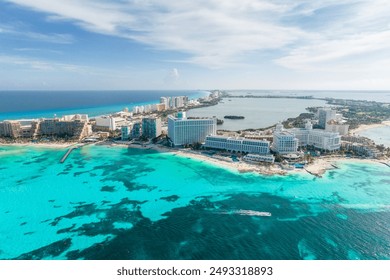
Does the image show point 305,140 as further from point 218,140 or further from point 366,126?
point 366,126

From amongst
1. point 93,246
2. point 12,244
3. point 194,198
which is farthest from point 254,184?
point 12,244

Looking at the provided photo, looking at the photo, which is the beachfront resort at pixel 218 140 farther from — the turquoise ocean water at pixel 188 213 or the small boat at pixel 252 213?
the small boat at pixel 252 213

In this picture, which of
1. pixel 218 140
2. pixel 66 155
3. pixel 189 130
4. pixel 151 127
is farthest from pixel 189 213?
pixel 151 127

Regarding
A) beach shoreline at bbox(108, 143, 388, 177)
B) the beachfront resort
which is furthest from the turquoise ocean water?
the beachfront resort

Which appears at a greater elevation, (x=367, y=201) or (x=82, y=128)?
(x=82, y=128)

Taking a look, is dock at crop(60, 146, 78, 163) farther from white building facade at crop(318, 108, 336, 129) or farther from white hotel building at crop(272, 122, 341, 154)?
white building facade at crop(318, 108, 336, 129)

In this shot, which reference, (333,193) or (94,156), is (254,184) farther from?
(94,156)
